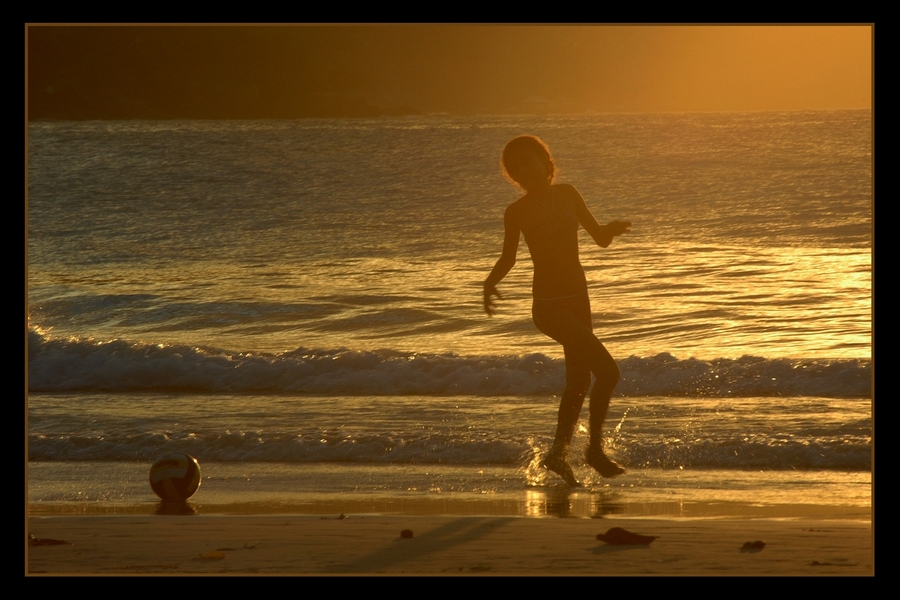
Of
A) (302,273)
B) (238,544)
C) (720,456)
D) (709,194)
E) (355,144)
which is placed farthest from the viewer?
(355,144)

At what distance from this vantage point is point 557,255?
586cm

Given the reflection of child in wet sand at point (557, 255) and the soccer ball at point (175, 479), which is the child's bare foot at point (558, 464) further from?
the soccer ball at point (175, 479)

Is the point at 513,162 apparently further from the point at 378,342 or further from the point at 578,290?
the point at 378,342

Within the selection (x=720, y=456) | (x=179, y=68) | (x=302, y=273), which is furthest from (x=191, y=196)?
(x=720, y=456)

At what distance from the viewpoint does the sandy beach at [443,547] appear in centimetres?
441

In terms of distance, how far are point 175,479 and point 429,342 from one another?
6.86 meters

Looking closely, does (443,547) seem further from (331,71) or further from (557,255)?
(331,71)

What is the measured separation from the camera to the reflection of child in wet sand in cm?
582

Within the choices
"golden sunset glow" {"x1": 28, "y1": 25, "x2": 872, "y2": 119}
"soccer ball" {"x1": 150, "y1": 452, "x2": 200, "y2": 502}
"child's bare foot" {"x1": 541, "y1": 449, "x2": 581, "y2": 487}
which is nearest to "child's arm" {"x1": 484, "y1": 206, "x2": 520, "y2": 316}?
"child's bare foot" {"x1": 541, "y1": 449, "x2": 581, "y2": 487}

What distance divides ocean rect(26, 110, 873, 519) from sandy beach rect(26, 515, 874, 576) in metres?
0.56

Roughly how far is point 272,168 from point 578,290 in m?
30.9

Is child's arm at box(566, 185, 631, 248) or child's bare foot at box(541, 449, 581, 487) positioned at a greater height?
child's arm at box(566, 185, 631, 248)

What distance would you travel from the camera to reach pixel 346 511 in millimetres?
6008

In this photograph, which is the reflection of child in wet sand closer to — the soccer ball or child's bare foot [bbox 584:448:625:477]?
child's bare foot [bbox 584:448:625:477]
